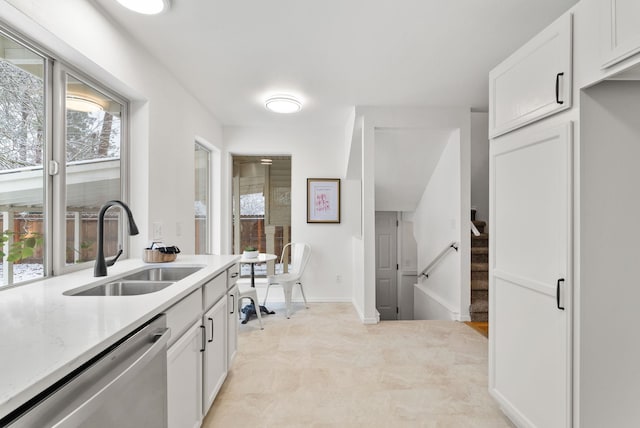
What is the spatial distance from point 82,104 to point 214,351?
1.75m

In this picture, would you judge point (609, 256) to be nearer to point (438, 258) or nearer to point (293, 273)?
point (438, 258)

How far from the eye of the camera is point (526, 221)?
1.63 meters

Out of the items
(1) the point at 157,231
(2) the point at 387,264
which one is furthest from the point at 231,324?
(2) the point at 387,264

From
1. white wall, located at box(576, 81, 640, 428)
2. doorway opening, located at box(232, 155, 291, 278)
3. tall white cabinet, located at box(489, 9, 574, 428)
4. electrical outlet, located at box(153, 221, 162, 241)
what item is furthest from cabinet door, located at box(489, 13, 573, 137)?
doorway opening, located at box(232, 155, 291, 278)

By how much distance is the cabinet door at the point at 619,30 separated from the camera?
110cm

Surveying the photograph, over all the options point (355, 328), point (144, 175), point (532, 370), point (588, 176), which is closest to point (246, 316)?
point (355, 328)

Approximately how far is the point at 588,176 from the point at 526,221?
0.37m

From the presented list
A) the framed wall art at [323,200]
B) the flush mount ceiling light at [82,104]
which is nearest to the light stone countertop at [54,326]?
the flush mount ceiling light at [82,104]

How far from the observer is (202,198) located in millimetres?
4137

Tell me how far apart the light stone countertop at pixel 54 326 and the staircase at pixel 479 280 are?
326 cm

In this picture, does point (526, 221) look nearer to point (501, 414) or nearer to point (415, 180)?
point (501, 414)

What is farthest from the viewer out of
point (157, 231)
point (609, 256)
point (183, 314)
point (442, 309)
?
point (442, 309)

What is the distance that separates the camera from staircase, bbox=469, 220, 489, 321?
359 centimetres

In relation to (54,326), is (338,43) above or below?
above
